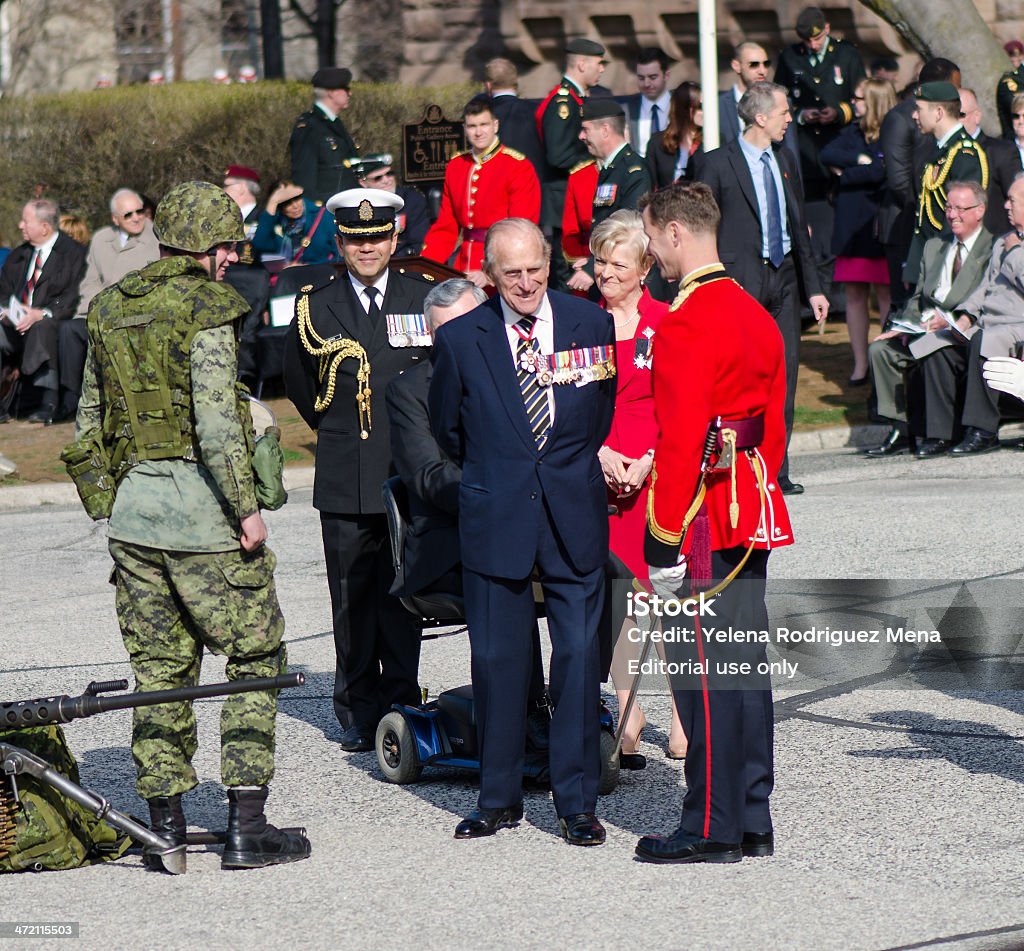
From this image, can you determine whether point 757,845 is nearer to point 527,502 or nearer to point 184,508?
point 527,502

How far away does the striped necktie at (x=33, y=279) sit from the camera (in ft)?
56.2

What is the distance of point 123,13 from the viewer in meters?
36.9

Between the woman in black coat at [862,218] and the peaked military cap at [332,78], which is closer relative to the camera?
the woman in black coat at [862,218]

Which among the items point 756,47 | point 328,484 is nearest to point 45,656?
point 328,484

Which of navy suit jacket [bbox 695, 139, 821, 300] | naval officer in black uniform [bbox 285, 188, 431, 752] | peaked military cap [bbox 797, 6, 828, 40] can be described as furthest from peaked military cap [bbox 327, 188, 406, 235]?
peaked military cap [bbox 797, 6, 828, 40]

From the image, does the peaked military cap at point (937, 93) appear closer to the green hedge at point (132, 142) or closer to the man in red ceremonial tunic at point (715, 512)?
the man in red ceremonial tunic at point (715, 512)

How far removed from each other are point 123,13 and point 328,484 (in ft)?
103

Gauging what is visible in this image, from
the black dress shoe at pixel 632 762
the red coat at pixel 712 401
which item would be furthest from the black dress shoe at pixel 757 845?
the black dress shoe at pixel 632 762

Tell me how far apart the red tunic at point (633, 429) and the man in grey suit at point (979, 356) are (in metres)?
6.38

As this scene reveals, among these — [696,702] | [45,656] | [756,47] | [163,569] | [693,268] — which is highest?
[756,47]

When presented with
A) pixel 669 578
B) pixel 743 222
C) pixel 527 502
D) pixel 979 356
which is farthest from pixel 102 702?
pixel 979 356

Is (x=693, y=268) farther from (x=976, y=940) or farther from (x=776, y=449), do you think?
(x=976, y=940)

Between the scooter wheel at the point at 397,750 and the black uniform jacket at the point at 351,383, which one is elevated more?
the black uniform jacket at the point at 351,383

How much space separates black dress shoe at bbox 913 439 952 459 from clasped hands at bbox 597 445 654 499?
7125 mm
